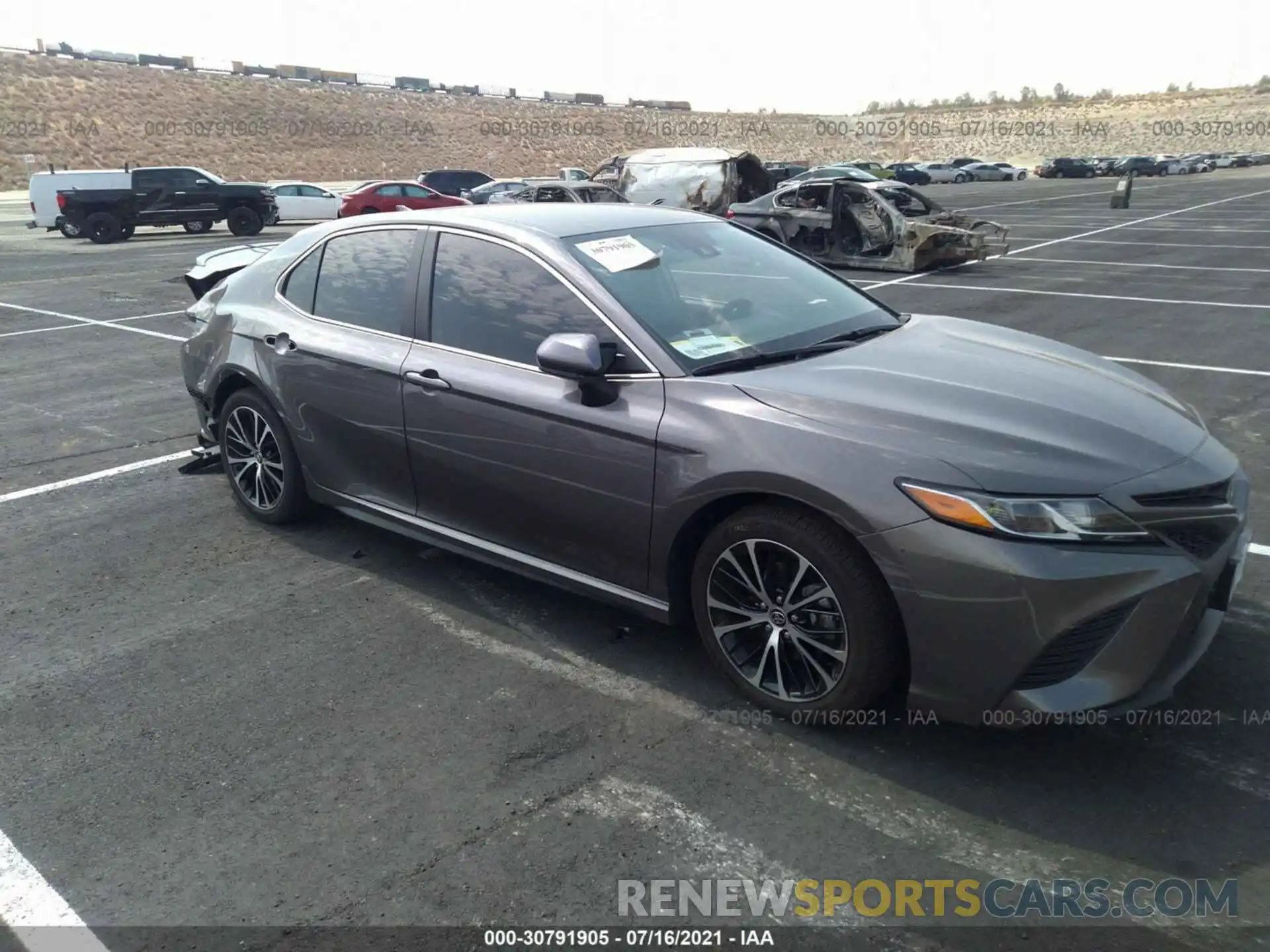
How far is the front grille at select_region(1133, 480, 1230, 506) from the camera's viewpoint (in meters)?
3.03

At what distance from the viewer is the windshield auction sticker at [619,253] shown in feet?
13.1

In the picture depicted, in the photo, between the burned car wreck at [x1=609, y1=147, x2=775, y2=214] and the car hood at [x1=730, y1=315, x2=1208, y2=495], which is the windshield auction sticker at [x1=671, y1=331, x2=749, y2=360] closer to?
the car hood at [x1=730, y1=315, x2=1208, y2=495]

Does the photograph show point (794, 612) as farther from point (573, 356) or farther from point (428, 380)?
point (428, 380)

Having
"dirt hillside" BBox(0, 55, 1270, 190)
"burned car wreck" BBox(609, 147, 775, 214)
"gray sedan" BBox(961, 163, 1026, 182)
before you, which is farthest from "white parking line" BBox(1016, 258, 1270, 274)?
"gray sedan" BBox(961, 163, 1026, 182)

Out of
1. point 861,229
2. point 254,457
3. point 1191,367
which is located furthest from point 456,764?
point 861,229

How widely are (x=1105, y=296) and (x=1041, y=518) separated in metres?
11.8

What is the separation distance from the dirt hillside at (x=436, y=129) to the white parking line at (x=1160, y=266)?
46.7m

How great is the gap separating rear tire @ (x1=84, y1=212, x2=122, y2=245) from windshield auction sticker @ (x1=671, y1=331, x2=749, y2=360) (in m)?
24.9

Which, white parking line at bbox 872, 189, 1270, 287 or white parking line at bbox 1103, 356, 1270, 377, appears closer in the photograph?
white parking line at bbox 1103, 356, 1270, 377

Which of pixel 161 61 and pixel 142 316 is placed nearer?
pixel 142 316

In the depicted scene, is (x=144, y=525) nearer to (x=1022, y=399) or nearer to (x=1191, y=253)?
(x=1022, y=399)

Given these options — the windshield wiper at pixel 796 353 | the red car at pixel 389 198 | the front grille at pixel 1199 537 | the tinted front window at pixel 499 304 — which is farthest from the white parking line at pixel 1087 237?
the red car at pixel 389 198

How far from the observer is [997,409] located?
3336 mm

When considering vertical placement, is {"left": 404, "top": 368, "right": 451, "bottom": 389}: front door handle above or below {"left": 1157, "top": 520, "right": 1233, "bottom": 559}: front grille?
above
